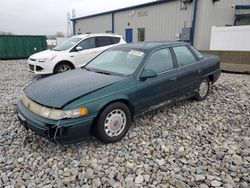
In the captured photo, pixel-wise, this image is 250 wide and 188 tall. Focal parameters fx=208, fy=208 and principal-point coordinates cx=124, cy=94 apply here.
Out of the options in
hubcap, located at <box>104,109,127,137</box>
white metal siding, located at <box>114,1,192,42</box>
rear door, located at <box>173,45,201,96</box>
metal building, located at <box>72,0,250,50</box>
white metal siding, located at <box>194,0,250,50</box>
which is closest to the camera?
hubcap, located at <box>104,109,127,137</box>

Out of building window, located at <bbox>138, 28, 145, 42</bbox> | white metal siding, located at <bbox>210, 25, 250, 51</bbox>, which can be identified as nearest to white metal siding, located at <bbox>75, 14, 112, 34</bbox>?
building window, located at <bbox>138, 28, 145, 42</bbox>

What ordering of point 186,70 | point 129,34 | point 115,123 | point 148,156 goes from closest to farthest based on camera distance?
point 148,156, point 115,123, point 186,70, point 129,34

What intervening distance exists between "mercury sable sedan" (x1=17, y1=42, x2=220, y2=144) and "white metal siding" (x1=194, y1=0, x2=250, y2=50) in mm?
8141

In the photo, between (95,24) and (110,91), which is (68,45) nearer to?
(110,91)

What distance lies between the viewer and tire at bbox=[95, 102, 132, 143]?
294 cm

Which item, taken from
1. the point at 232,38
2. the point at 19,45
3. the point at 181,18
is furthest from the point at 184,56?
the point at 19,45

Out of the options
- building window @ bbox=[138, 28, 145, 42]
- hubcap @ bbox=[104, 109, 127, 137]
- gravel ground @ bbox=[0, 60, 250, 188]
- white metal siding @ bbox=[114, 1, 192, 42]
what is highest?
white metal siding @ bbox=[114, 1, 192, 42]

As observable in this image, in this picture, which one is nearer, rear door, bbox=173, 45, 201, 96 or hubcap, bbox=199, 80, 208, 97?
rear door, bbox=173, 45, 201, 96

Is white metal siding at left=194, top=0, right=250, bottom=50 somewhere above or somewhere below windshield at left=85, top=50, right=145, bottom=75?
above

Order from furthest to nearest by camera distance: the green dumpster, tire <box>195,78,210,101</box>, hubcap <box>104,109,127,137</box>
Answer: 1. the green dumpster
2. tire <box>195,78,210,101</box>
3. hubcap <box>104,109,127,137</box>

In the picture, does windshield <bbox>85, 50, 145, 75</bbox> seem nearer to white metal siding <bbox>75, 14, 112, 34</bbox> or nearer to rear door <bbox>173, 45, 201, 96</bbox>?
rear door <bbox>173, 45, 201, 96</bbox>

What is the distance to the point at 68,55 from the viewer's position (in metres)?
Answer: 7.41

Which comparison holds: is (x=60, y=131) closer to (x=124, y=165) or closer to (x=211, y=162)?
(x=124, y=165)

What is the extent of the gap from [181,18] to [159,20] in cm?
181
